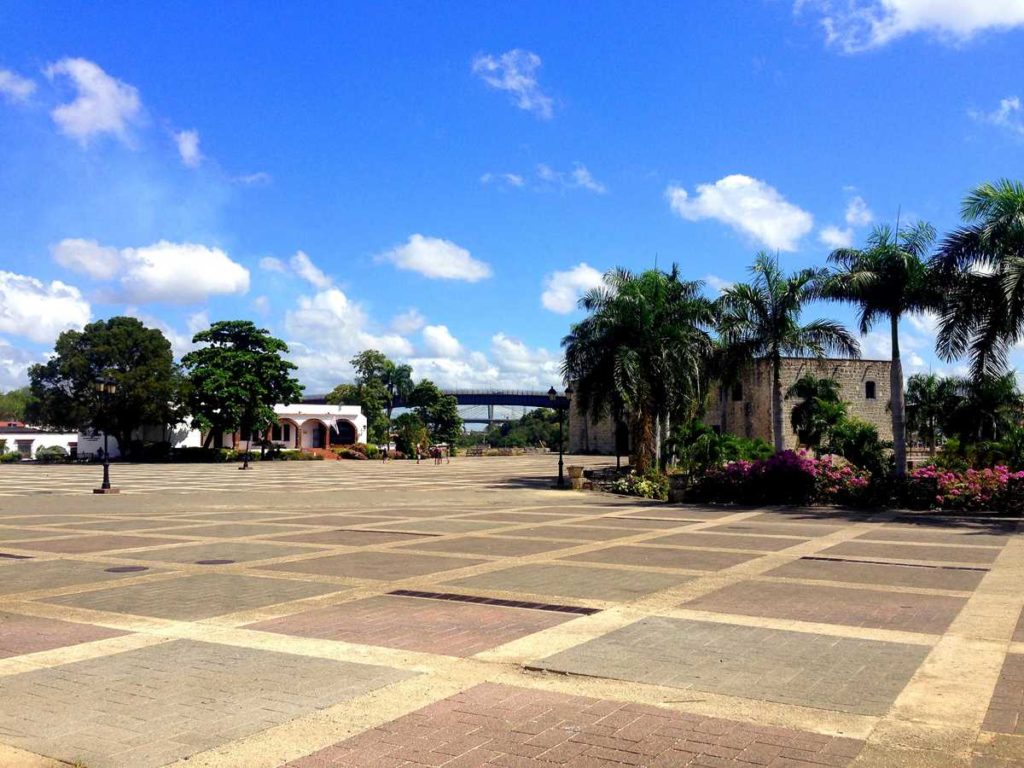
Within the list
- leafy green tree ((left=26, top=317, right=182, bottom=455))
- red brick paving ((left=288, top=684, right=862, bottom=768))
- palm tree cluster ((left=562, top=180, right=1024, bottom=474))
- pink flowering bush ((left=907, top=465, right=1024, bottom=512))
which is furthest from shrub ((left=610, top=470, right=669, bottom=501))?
leafy green tree ((left=26, top=317, right=182, bottom=455))

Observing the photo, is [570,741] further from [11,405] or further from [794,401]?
[11,405]

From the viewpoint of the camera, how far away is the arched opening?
7688cm

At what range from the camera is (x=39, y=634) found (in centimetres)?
708

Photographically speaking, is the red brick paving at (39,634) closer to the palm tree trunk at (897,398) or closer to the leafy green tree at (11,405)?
the palm tree trunk at (897,398)

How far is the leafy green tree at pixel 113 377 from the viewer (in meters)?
58.3

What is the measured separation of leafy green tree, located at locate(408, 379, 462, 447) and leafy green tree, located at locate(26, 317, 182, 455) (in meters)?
31.6

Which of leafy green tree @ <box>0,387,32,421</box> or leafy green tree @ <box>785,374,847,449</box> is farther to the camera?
leafy green tree @ <box>0,387,32,421</box>

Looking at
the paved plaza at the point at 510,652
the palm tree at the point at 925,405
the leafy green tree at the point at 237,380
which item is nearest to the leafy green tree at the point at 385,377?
the leafy green tree at the point at 237,380

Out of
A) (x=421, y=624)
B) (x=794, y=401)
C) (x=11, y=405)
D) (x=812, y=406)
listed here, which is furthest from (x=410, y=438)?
(x=11, y=405)

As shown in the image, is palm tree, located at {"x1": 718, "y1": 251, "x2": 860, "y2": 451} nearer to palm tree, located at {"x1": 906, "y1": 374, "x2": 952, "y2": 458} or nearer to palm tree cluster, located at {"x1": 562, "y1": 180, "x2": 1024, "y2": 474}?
palm tree cluster, located at {"x1": 562, "y1": 180, "x2": 1024, "y2": 474}

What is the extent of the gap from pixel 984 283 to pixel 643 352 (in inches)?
439

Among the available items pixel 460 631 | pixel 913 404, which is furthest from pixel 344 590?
pixel 913 404

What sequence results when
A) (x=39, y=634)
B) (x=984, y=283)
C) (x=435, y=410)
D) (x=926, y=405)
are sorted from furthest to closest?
1. (x=435, y=410)
2. (x=926, y=405)
3. (x=984, y=283)
4. (x=39, y=634)

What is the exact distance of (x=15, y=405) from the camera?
429ft
